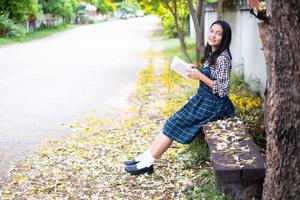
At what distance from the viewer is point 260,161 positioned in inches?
159

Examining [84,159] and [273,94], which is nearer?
[273,94]

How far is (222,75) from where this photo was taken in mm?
5066

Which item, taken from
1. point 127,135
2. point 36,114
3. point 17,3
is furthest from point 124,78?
point 17,3

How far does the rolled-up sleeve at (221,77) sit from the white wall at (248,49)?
116 inches

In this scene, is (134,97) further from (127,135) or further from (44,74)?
(44,74)

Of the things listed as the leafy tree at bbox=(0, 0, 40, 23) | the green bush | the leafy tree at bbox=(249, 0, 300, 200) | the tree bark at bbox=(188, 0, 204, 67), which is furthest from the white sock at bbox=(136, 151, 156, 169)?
the leafy tree at bbox=(0, 0, 40, 23)

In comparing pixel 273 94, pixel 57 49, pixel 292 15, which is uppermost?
pixel 292 15

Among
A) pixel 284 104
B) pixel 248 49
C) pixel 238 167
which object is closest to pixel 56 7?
pixel 248 49

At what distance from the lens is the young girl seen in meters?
5.05

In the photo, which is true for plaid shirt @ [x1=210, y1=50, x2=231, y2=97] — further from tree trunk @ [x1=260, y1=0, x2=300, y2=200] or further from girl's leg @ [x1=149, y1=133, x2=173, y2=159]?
tree trunk @ [x1=260, y1=0, x2=300, y2=200]

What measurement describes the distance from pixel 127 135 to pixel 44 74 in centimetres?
716

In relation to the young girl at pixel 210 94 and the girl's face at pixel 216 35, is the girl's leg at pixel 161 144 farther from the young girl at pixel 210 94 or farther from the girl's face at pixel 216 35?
the girl's face at pixel 216 35

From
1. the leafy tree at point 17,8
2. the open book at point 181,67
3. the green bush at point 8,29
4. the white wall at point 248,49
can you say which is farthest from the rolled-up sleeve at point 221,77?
the leafy tree at point 17,8

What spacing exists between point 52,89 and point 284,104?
28.3ft
